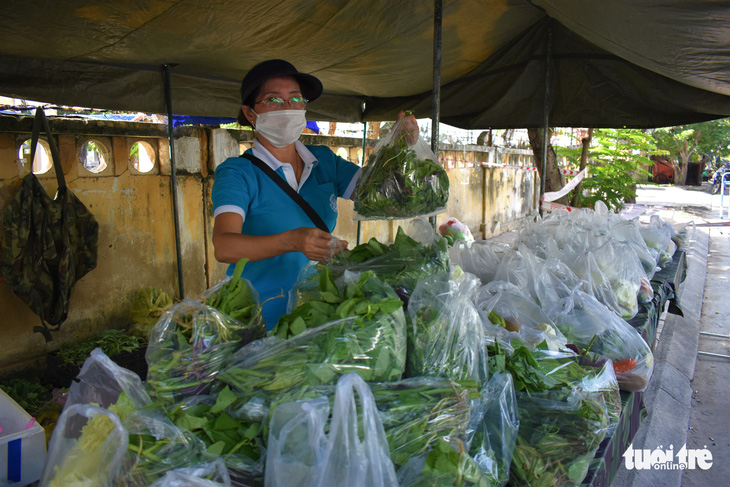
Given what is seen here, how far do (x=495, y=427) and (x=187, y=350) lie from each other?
33.5 inches

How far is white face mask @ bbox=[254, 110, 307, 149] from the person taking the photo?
216 cm

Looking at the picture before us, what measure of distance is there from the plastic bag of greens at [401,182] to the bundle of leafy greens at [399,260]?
0.22 meters

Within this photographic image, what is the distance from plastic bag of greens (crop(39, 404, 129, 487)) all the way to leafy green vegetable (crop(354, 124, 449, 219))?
4.39 feet

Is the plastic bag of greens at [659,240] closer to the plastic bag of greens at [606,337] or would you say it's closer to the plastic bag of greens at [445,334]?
the plastic bag of greens at [606,337]

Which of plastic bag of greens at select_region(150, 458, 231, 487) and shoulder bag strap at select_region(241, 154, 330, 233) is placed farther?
shoulder bag strap at select_region(241, 154, 330, 233)

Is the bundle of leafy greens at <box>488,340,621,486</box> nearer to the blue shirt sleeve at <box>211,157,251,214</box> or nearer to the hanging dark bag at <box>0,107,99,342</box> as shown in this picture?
the blue shirt sleeve at <box>211,157,251,214</box>

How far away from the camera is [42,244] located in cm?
342

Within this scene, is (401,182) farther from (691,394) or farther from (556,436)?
(691,394)

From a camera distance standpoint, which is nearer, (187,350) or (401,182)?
(187,350)

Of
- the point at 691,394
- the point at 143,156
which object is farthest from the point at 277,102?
the point at 691,394

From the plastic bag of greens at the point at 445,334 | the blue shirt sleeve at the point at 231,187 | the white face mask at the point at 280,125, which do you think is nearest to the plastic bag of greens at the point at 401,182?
the white face mask at the point at 280,125

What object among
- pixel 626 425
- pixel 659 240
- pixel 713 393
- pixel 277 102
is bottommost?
pixel 713 393

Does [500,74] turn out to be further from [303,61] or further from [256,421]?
[256,421]

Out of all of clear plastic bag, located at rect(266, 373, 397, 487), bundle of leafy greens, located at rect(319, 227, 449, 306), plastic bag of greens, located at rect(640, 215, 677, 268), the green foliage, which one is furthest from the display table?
the green foliage
